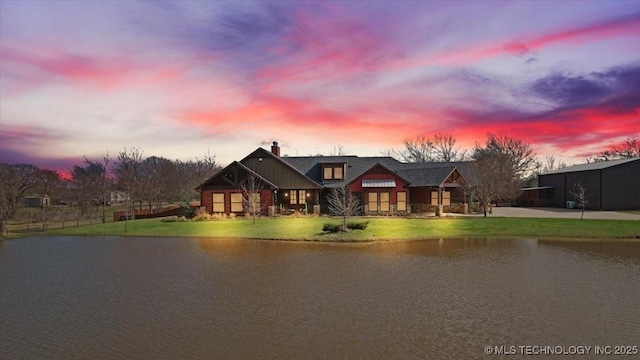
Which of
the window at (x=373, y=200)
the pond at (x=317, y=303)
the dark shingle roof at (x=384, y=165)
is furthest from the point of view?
the dark shingle roof at (x=384, y=165)

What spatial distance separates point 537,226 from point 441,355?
24.6 metres

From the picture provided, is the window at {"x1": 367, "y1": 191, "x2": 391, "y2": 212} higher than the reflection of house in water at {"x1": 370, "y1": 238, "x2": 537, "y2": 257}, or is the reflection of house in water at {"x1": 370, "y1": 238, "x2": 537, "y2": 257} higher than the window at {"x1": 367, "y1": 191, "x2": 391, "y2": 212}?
the window at {"x1": 367, "y1": 191, "x2": 391, "y2": 212}

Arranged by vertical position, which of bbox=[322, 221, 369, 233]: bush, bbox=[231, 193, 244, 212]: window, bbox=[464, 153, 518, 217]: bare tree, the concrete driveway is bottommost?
bbox=[322, 221, 369, 233]: bush

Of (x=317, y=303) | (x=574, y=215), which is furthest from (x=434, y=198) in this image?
(x=317, y=303)

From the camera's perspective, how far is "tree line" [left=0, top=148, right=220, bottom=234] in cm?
3656

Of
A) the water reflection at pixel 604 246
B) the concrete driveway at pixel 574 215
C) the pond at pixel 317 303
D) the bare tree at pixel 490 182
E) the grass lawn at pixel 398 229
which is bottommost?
the pond at pixel 317 303

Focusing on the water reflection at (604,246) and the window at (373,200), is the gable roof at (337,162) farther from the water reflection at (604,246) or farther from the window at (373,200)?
the water reflection at (604,246)

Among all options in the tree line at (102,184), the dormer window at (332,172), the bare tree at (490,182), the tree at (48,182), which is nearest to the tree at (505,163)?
the bare tree at (490,182)

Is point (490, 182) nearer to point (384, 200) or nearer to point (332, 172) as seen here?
point (384, 200)

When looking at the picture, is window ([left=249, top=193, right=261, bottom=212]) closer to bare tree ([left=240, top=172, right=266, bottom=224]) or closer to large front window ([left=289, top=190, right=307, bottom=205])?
bare tree ([left=240, top=172, right=266, bottom=224])

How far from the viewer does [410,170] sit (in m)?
45.8

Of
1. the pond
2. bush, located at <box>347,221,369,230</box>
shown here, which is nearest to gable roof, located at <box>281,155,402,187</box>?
bush, located at <box>347,221,369,230</box>

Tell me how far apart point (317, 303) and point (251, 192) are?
28.0 meters

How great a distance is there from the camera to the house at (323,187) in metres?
40.8
